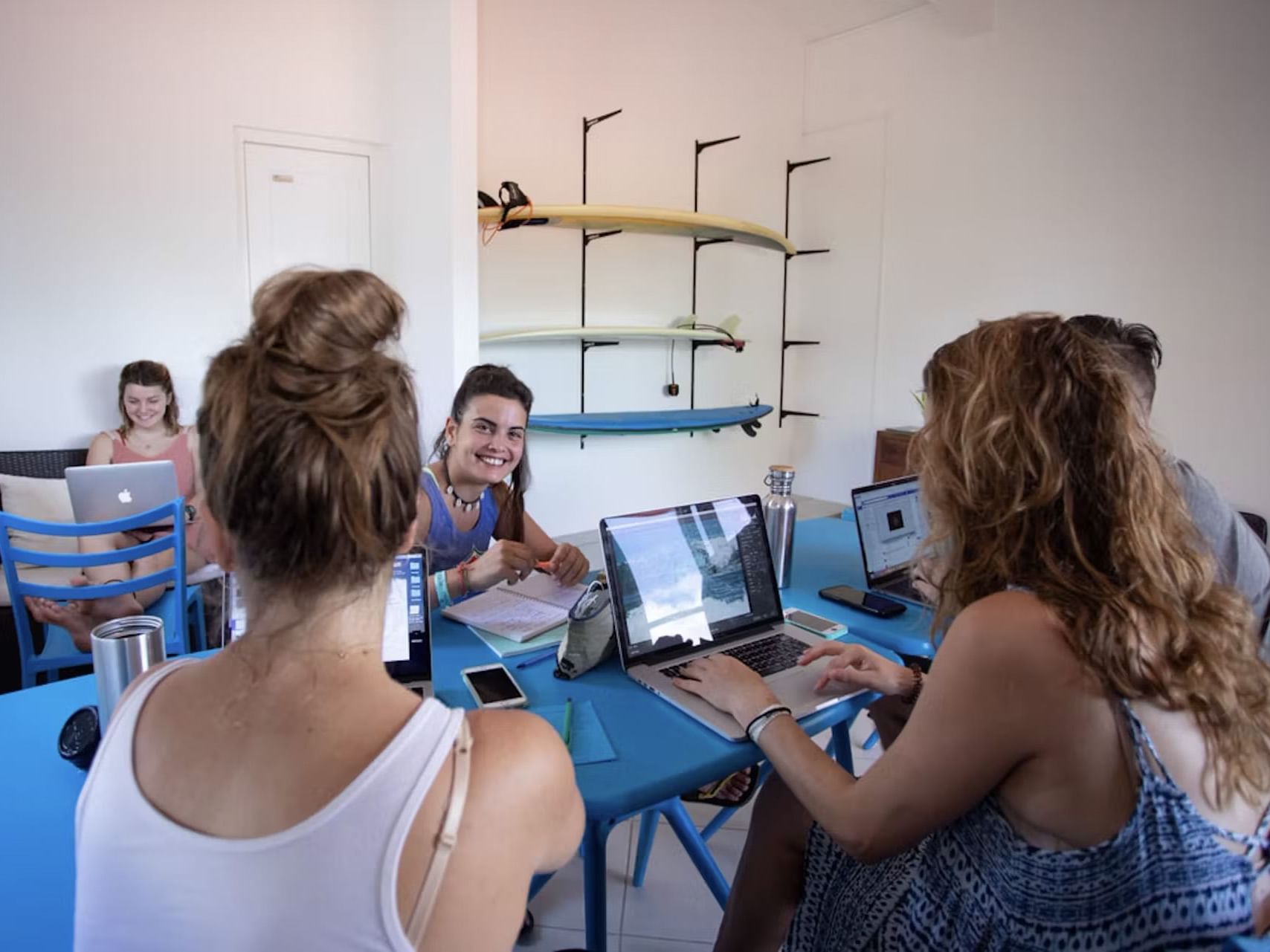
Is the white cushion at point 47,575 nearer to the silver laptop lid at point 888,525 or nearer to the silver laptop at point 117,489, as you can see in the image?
the silver laptop at point 117,489

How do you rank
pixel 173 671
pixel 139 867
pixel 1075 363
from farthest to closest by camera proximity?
pixel 1075 363 → pixel 173 671 → pixel 139 867

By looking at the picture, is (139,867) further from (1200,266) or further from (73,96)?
(1200,266)

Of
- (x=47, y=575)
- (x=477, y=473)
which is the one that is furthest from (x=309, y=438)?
(x=47, y=575)

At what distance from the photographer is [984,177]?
15.5 feet

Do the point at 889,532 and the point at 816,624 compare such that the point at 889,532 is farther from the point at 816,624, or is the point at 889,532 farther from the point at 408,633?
the point at 408,633

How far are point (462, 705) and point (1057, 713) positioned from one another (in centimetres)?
87

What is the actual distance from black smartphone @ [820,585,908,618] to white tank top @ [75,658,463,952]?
1.39 m

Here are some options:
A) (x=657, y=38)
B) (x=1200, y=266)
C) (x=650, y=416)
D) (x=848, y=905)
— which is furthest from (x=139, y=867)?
(x=657, y=38)

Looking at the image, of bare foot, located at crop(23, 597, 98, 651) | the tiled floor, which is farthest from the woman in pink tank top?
the tiled floor

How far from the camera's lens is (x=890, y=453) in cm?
511

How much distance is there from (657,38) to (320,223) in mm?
2360

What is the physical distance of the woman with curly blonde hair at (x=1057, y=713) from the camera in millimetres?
885

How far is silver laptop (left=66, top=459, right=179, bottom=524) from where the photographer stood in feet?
8.00

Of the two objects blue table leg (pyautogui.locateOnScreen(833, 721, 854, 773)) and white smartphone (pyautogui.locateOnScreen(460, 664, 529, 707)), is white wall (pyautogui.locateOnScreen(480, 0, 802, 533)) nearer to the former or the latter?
blue table leg (pyautogui.locateOnScreen(833, 721, 854, 773))
